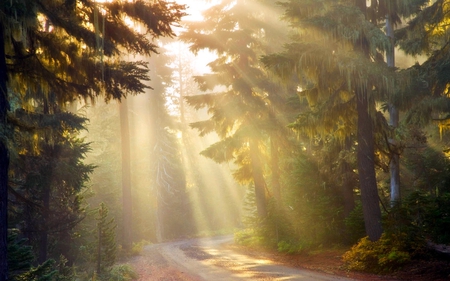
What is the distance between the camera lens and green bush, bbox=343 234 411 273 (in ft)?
42.0

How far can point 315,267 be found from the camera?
50.9 feet

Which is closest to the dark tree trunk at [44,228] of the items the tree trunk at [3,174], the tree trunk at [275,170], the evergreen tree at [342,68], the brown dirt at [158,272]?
the brown dirt at [158,272]

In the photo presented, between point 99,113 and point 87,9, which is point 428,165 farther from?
point 99,113

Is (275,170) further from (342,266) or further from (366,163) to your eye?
(342,266)

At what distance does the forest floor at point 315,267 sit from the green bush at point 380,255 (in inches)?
12.5

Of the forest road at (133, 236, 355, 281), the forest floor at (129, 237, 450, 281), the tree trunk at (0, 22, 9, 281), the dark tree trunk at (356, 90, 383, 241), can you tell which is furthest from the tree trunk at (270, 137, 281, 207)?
the tree trunk at (0, 22, 9, 281)

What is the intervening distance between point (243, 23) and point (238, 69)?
9.23 ft

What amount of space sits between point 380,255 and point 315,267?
9.27 ft

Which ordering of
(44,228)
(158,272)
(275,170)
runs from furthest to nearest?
(275,170) < (44,228) < (158,272)

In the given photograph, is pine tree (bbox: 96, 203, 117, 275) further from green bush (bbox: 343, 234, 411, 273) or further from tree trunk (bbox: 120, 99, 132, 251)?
tree trunk (bbox: 120, 99, 132, 251)

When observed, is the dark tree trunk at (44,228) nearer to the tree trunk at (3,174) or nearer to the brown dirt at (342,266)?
the tree trunk at (3,174)

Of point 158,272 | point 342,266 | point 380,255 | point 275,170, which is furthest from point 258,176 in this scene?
point 380,255

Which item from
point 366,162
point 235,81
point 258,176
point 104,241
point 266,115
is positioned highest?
point 235,81

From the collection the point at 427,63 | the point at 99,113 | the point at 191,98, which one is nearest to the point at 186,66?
the point at 99,113
